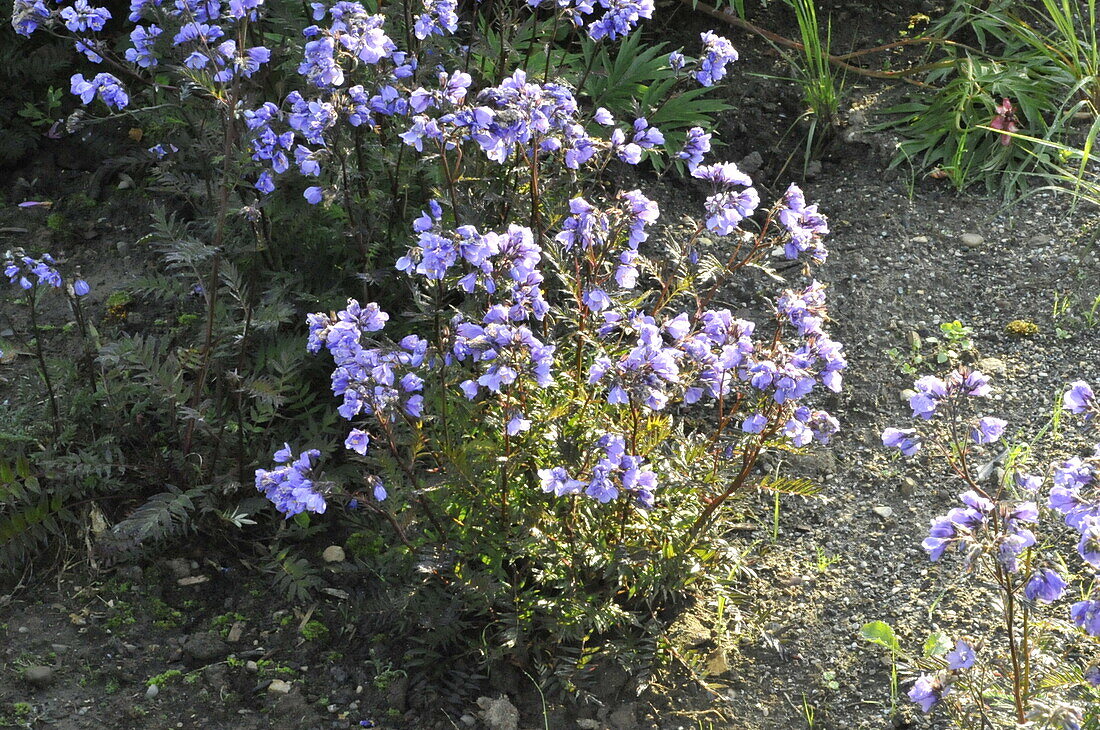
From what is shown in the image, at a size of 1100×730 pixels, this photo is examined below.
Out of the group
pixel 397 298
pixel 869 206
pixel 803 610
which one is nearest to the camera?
pixel 803 610

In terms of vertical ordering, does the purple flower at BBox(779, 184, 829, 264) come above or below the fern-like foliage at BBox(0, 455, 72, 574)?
above

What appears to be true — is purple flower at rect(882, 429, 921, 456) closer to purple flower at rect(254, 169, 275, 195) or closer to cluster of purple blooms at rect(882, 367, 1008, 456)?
cluster of purple blooms at rect(882, 367, 1008, 456)

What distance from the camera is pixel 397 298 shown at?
3.10 meters

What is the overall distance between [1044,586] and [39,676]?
2.14m

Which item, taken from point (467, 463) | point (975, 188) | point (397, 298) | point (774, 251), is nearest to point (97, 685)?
point (467, 463)

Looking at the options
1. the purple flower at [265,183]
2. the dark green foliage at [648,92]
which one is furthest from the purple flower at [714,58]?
the dark green foliage at [648,92]

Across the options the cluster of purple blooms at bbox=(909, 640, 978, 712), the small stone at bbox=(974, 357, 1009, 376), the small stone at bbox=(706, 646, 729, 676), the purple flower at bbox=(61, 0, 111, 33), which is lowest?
the small stone at bbox=(706, 646, 729, 676)

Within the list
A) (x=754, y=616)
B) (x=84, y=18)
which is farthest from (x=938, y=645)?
(x=84, y=18)

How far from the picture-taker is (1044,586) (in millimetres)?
1857

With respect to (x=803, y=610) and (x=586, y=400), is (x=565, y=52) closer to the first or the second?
(x=586, y=400)

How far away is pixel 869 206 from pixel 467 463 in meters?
2.13

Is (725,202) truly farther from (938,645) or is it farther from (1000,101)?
(1000,101)

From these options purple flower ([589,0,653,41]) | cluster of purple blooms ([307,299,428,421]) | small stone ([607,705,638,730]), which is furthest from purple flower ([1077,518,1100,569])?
purple flower ([589,0,653,41])

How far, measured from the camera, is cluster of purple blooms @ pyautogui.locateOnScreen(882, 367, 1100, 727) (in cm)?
181
